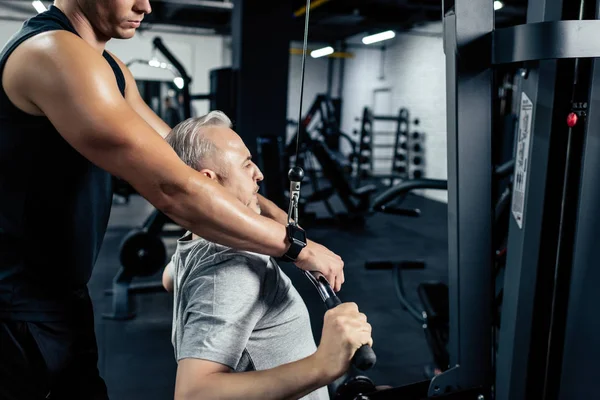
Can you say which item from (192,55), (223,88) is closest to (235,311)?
(223,88)

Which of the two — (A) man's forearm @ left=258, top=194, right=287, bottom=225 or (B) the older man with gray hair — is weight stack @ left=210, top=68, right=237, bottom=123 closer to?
A: (A) man's forearm @ left=258, top=194, right=287, bottom=225

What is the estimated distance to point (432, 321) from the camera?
2332mm

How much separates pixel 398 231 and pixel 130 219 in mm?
3320

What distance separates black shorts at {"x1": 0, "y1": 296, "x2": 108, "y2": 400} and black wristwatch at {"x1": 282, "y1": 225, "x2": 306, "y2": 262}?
0.58 metres

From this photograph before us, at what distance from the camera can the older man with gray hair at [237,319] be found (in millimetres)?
862

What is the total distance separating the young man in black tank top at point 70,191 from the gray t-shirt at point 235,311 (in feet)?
0.16

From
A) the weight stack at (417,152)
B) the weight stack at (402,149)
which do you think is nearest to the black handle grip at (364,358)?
the weight stack at (417,152)

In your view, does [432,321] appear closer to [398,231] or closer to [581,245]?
[581,245]

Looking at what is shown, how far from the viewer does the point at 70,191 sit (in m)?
1.14

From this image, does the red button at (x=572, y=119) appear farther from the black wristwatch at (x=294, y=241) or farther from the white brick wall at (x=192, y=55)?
the white brick wall at (x=192, y=55)

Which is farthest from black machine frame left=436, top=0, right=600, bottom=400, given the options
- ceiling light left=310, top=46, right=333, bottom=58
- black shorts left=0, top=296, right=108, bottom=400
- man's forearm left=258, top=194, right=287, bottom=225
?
ceiling light left=310, top=46, right=333, bottom=58

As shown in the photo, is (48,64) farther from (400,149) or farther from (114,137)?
(400,149)

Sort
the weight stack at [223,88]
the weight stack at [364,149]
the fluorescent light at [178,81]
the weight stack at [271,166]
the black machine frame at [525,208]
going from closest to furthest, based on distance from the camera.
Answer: the black machine frame at [525,208]
the fluorescent light at [178,81]
the weight stack at [271,166]
the weight stack at [223,88]
the weight stack at [364,149]

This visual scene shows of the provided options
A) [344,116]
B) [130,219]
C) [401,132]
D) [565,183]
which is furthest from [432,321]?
[344,116]
